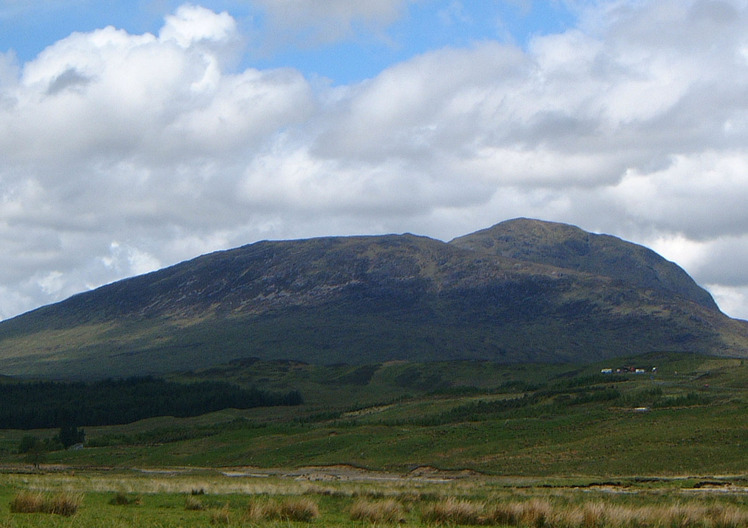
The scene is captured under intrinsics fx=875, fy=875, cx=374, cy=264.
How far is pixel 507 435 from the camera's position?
7531cm

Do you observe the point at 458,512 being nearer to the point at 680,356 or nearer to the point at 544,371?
the point at 680,356

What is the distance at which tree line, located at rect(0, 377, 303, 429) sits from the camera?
14525 centimetres

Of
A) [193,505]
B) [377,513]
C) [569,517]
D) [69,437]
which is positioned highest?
[193,505]

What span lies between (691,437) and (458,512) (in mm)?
44512

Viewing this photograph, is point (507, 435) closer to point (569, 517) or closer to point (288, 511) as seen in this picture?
point (569, 517)

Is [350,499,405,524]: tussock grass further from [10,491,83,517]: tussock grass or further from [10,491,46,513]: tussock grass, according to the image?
[10,491,46,513]: tussock grass

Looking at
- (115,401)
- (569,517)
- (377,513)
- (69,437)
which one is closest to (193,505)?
(377,513)

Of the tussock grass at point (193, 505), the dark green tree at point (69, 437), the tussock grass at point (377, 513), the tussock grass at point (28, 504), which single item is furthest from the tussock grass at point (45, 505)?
the dark green tree at point (69, 437)

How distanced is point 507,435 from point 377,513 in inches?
2040

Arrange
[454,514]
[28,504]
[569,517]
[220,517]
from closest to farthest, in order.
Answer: [220,517], [569,517], [454,514], [28,504]

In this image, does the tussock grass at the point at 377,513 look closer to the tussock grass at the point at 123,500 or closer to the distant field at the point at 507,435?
the tussock grass at the point at 123,500

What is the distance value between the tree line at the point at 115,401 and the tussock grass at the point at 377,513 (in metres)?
126

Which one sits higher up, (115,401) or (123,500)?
(115,401)

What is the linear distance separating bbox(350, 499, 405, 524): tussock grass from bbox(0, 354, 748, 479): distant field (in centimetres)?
3155
